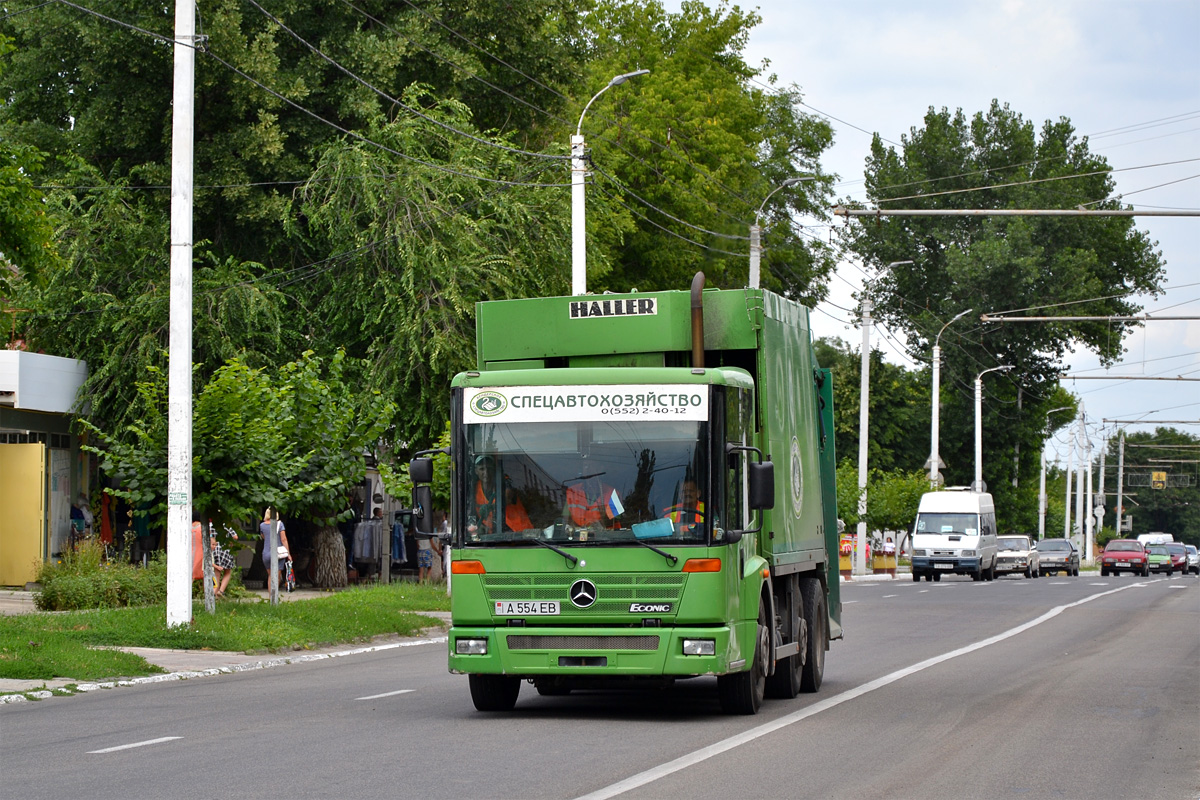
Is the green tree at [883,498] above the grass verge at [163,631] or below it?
above

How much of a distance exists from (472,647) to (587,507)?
4.68 feet

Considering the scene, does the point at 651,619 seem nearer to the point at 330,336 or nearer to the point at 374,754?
the point at 374,754

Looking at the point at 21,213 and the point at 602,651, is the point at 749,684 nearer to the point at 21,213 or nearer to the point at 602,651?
the point at 602,651

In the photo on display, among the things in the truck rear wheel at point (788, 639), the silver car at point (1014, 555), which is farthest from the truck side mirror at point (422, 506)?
the silver car at point (1014, 555)

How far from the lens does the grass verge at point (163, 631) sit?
16844 millimetres

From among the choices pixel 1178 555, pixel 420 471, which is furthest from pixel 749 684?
pixel 1178 555

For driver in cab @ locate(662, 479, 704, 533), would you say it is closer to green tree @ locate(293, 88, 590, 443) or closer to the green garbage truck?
the green garbage truck

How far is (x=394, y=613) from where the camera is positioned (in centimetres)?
2502

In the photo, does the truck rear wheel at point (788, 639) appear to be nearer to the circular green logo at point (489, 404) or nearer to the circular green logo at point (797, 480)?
the circular green logo at point (797, 480)

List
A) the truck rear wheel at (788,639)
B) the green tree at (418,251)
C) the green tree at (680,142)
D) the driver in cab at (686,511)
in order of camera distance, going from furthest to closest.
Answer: the green tree at (680,142) < the green tree at (418,251) < the truck rear wheel at (788,639) < the driver in cab at (686,511)

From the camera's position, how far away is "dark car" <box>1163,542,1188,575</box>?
88.6 m

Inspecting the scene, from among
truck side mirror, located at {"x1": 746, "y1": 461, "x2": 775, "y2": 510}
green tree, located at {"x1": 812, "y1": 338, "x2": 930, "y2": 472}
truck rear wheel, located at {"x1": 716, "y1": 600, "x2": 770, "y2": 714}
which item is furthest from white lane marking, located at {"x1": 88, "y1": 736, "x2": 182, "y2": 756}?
green tree, located at {"x1": 812, "y1": 338, "x2": 930, "y2": 472}

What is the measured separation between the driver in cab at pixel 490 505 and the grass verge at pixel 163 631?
19.4 feet

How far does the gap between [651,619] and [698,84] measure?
1691 inches
